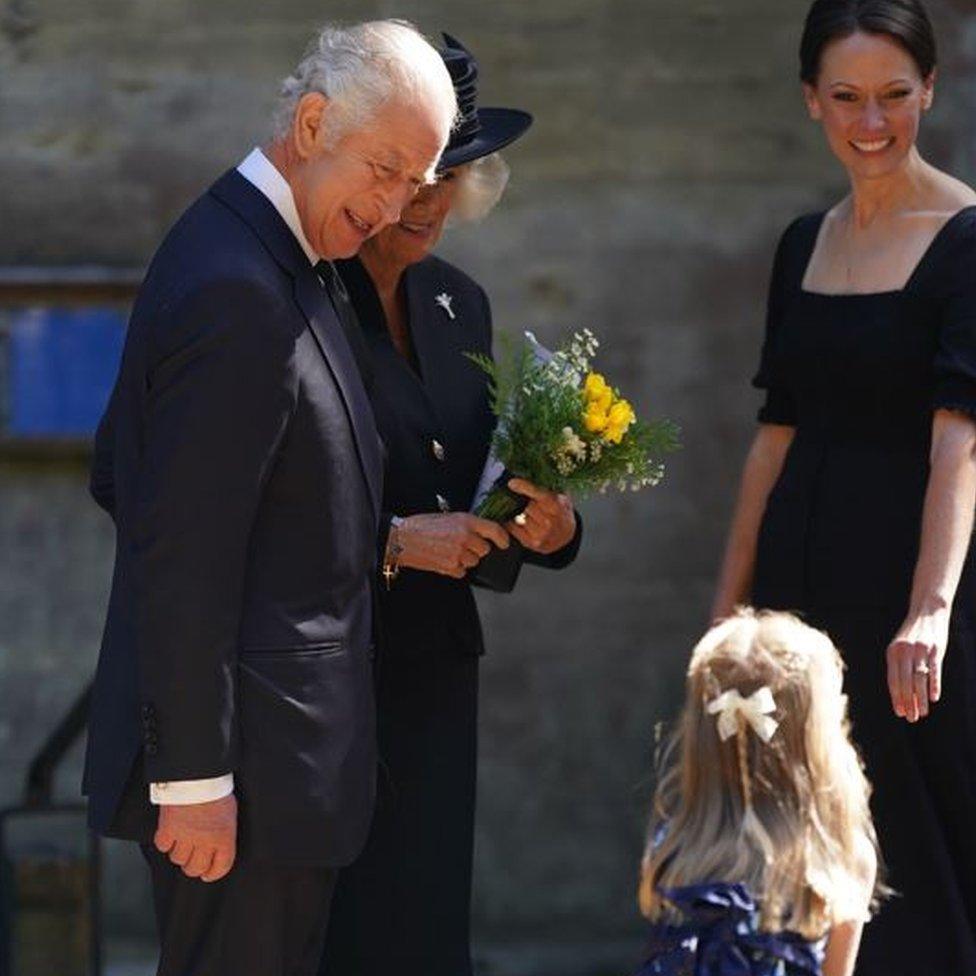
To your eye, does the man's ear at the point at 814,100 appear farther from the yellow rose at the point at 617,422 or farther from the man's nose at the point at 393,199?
the man's nose at the point at 393,199

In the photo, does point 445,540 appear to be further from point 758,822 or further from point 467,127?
point 758,822

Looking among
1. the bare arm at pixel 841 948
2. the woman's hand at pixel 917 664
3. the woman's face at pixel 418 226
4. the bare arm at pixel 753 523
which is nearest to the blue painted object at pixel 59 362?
the woman's face at pixel 418 226

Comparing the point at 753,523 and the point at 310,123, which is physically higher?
the point at 310,123

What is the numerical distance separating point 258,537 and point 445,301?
909 millimetres

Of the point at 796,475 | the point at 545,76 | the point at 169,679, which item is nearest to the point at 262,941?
the point at 169,679

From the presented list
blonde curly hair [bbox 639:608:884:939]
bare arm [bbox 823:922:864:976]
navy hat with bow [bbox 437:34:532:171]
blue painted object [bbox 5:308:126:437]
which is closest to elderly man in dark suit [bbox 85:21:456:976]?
navy hat with bow [bbox 437:34:532:171]

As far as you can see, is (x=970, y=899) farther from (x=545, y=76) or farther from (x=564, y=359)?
(x=545, y=76)

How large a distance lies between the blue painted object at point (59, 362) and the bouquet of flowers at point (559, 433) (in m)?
1.94

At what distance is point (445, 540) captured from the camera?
4.08m

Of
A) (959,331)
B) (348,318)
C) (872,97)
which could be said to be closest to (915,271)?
(959,331)

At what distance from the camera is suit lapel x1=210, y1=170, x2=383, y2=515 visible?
370cm

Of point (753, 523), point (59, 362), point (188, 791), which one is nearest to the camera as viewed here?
point (188, 791)

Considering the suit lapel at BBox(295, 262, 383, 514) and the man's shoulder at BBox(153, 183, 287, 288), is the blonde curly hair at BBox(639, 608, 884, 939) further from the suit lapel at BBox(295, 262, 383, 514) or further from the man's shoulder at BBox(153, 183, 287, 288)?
the man's shoulder at BBox(153, 183, 287, 288)

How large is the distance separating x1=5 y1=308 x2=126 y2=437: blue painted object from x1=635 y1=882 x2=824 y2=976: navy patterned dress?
282 centimetres
